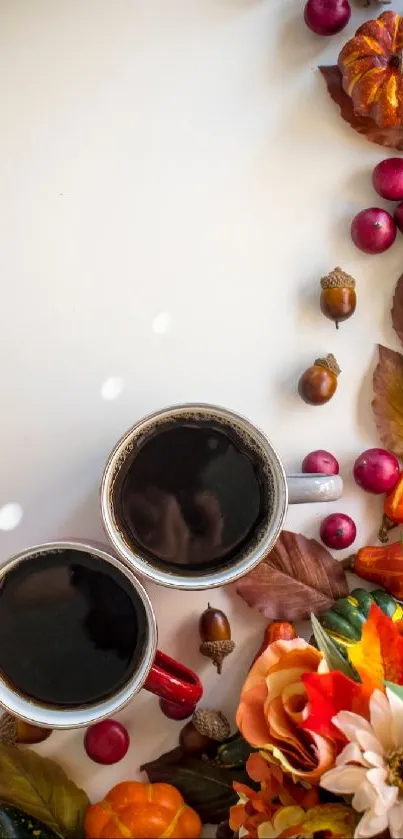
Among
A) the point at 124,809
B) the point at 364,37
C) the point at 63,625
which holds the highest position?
the point at 364,37

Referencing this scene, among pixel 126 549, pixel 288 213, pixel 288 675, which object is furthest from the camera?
pixel 288 213

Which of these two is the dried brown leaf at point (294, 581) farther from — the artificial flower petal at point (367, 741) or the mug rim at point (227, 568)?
the artificial flower petal at point (367, 741)

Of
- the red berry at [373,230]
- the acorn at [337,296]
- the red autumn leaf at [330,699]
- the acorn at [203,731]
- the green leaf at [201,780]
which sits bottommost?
the green leaf at [201,780]

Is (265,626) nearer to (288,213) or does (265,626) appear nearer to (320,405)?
(320,405)

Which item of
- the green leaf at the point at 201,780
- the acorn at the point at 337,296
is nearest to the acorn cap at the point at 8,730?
the green leaf at the point at 201,780

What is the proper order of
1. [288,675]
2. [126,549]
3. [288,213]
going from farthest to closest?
[288,213] < [126,549] < [288,675]

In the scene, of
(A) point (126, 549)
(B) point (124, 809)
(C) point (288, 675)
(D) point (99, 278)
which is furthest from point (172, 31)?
(B) point (124, 809)

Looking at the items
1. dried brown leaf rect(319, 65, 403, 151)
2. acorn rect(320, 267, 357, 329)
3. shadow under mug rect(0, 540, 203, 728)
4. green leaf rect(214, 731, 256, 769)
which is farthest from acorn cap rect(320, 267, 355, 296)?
green leaf rect(214, 731, 256, 769)

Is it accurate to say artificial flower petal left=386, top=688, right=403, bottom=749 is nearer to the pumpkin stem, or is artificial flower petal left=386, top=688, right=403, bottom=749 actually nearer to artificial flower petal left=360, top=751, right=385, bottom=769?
artificial flower petal left=360, top=751, right=385, bottom=769
